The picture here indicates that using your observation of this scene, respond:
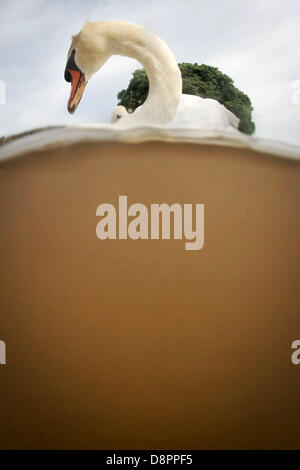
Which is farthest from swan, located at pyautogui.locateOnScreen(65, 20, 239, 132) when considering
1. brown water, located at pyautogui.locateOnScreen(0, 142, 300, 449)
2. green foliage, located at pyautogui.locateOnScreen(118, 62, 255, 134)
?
green foliage, located at pyautogui.locateOnScreen(118, 62, 255, 134)

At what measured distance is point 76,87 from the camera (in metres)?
0.85

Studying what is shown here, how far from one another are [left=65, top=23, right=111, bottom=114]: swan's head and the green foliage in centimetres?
114

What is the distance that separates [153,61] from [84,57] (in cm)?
14

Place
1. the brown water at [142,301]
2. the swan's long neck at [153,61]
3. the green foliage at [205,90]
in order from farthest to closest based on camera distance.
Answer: the green foliage at [205,90], the swan's long neck at [153,61], the brown water at [142,301]

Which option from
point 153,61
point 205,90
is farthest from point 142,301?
point 205,90

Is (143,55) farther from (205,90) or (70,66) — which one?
(205,90)

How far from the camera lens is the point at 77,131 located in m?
0.45

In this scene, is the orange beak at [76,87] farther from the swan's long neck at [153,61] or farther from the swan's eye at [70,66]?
the swan's long neck at [153,61]

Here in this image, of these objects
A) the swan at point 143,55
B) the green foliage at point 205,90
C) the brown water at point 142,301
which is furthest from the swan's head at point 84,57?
the green foliage at point 205,90

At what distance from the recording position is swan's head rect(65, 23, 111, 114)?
76 centimetres

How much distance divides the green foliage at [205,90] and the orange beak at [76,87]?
112 centimetres

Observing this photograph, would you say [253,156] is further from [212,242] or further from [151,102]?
[151,102]

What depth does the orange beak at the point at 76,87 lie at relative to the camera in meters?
0.84

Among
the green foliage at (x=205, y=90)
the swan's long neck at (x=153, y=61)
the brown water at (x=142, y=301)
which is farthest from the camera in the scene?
the green foliage at (x=205, y=90)
